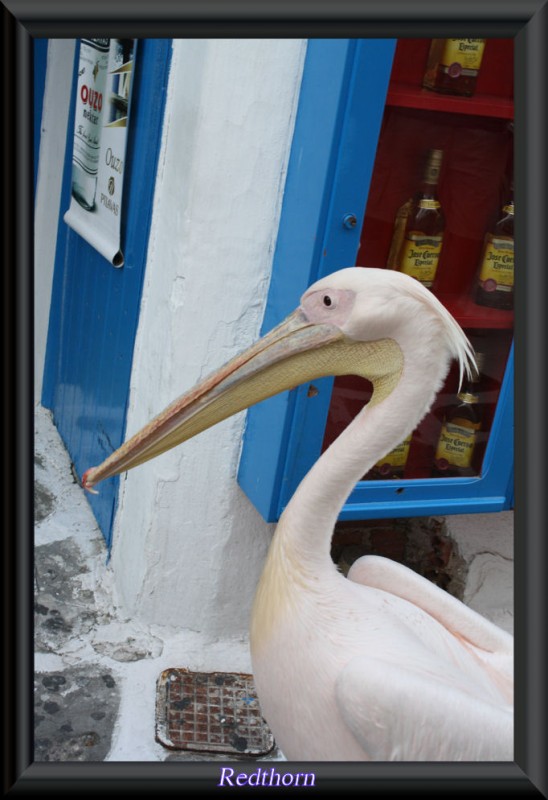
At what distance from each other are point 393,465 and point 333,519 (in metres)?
0.77

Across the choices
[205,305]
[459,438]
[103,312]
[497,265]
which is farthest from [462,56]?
[103,312]

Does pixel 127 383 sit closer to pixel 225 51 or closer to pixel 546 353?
pixel 225 51

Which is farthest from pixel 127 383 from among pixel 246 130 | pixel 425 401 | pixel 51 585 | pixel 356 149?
pixel 425 401

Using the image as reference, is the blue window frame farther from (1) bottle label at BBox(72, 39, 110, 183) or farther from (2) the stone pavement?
(1) bottle label at BBox(72, 39, 110, 183)

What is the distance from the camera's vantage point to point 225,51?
68.5 inches

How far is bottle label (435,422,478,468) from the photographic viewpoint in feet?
6.89

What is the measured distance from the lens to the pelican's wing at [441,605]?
4.54 feet

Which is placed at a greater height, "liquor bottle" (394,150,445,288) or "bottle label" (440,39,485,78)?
"bottle label" (440,39,485,78)

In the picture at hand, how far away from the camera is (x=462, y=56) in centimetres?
184

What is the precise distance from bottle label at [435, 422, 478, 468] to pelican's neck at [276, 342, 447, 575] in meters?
0.80

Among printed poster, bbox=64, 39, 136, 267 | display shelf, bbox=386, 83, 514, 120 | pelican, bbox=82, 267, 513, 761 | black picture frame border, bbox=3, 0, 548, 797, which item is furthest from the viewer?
printed poster, bbox=64, 39, 136, 267

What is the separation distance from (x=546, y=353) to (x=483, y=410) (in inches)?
41.3

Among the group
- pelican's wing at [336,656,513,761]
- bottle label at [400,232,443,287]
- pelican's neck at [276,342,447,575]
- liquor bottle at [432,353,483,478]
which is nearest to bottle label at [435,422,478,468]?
liquor bottle at [432,353,483,478]

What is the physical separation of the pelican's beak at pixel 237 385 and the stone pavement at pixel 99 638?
806 mm
